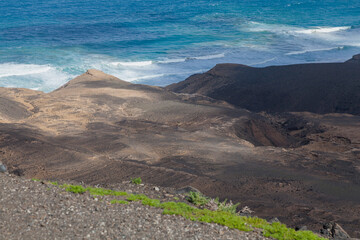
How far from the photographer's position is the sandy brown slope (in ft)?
35.5

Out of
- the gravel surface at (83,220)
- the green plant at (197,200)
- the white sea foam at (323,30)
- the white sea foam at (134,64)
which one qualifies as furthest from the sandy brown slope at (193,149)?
the white sea foam at (323,30)

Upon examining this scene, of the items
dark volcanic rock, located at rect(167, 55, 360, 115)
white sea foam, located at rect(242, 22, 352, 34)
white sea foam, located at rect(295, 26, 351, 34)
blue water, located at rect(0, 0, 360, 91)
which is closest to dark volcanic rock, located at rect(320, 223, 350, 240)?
dark volcanic rock, located at rect(167, 55, 360, 115)

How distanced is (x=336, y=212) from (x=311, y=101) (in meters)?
13.0

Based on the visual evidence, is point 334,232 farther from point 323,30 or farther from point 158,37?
point 323,30

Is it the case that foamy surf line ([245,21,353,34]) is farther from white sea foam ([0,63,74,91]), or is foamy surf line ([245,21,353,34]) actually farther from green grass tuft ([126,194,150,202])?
green grass tuft ([126,194,150,202])

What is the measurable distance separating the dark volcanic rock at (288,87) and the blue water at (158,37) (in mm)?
8335

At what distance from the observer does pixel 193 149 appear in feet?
45.5

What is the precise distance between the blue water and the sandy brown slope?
1396 cm

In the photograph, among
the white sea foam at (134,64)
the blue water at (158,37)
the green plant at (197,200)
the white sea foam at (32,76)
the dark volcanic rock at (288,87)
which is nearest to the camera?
the green plant at (197,200)

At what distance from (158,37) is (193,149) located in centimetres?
3361

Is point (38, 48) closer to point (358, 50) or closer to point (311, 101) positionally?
point (311, 101)

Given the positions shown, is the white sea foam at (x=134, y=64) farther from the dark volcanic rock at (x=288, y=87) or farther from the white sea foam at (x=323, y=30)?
the white sea foam at (x=323, y=30)

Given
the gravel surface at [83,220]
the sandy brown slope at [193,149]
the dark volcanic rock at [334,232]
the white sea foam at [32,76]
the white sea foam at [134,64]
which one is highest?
the white sea foam at [134,64]

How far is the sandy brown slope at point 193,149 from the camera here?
35.5ft
